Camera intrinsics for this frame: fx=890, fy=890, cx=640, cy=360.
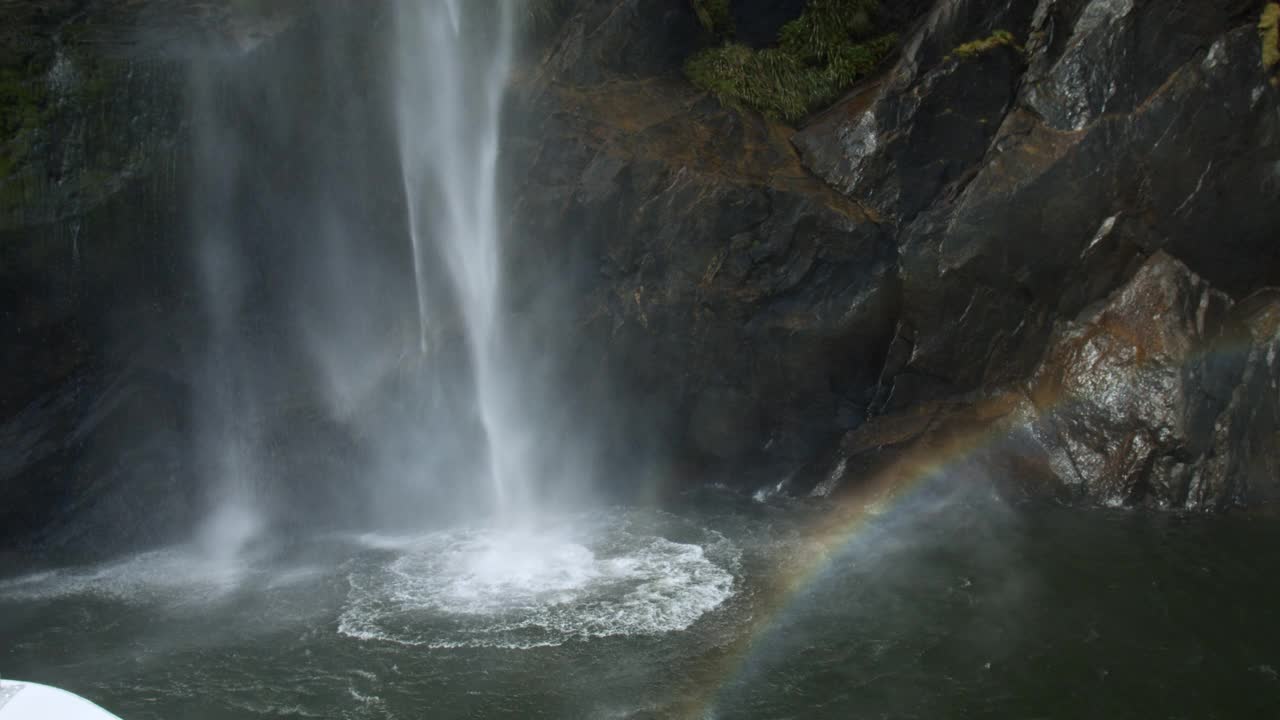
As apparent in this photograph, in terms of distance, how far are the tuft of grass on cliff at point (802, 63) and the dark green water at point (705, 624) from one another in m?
6.43

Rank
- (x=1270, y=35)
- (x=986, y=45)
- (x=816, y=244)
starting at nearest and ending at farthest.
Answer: (x=1270, y=35) → (x=986, y=45) → (x=816, y=244)

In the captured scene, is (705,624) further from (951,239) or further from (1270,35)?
(1270,35)

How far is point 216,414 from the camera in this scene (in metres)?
13.5

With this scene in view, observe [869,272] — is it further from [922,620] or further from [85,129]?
[85,129]

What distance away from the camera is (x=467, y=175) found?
1413cm

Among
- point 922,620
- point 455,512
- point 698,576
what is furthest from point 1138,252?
point 455,512

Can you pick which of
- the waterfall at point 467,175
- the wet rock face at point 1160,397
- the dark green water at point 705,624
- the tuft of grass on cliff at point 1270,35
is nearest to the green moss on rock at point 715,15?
the waterfall at point 467,175

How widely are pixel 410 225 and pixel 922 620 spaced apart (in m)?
9.69

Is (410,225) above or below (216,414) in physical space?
above

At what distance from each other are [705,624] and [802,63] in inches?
360

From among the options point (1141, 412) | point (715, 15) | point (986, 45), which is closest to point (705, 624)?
point (1141, 412)

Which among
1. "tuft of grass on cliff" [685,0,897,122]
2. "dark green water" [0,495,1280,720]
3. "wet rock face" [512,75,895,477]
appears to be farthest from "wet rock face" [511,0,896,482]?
"dark green water" [0,495,1280,720]

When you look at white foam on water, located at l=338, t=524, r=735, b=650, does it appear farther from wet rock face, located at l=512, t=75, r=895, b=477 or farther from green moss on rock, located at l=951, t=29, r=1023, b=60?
green moss on rock, located at l=951, t=29, r=1023, b=60

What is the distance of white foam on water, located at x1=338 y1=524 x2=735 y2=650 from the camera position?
30.1 feet
